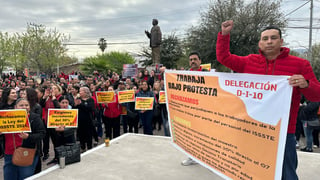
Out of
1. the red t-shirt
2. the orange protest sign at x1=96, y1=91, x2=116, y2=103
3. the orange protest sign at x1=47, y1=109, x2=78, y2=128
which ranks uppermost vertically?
the orange protest sign at x1=96, y1=91, x2=116, y2=103

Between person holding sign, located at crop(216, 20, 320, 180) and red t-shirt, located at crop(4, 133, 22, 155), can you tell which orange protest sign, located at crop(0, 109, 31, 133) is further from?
person holding sign, located at crop(216, 20, 320, 180)

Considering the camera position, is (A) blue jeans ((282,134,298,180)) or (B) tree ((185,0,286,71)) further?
(B) tree ((185,0,286,71))

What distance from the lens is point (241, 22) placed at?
17.9 metres

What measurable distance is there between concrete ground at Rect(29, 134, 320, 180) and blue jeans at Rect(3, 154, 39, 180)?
157mm

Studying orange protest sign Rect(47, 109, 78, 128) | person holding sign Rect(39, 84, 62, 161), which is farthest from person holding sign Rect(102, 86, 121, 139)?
orange protest sign Rect(47, 109, 78, 128)

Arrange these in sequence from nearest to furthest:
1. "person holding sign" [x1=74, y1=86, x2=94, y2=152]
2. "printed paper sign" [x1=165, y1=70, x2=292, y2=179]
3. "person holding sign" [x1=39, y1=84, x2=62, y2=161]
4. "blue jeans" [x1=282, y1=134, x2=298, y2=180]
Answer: "printed paper sign" [x1=165, y1=70, x2=292, y2=179]
"blue jeans" [x1=282, y1=134, x2=298, y2=180]
"person holding sign" [x1=39, y1=84, x2=62, y2=161]
"person holding sign" [x1=74, y1=86, x2=94, y2=152]

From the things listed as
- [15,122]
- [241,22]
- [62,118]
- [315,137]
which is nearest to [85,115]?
[62,118]

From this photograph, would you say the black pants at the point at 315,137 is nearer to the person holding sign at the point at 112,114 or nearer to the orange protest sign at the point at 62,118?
the person holding sign at the point at 112,114

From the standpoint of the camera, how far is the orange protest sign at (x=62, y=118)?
4516 mm

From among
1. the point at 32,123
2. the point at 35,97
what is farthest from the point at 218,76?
the point at 35,97

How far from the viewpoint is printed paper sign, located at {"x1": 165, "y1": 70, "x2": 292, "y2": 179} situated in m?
2.02

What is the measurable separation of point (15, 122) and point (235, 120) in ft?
10.1

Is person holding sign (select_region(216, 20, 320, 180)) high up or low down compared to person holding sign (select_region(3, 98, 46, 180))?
up

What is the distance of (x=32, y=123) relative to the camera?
3.60 meters
